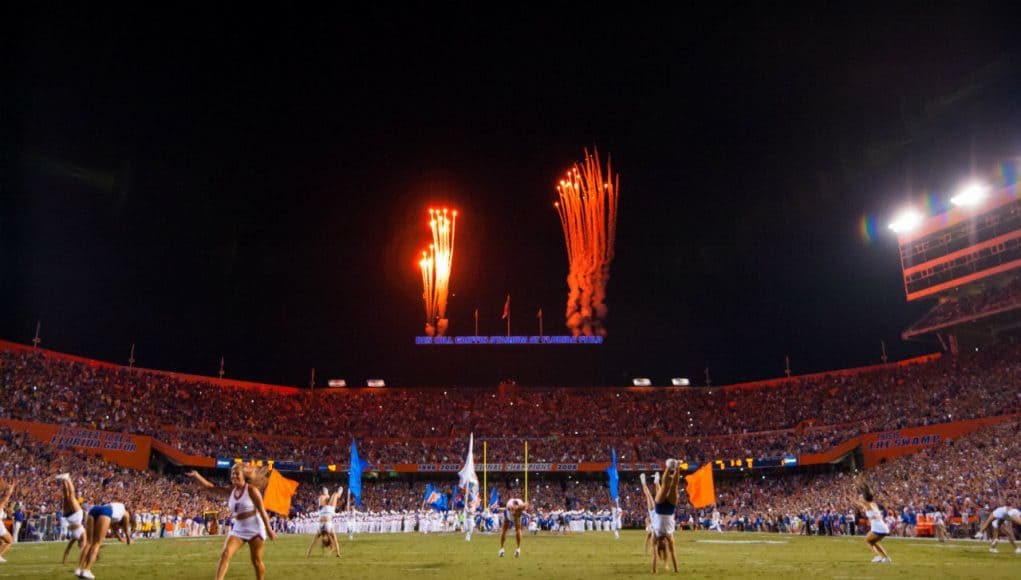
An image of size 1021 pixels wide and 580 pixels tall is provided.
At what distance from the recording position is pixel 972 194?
54812 millimetres

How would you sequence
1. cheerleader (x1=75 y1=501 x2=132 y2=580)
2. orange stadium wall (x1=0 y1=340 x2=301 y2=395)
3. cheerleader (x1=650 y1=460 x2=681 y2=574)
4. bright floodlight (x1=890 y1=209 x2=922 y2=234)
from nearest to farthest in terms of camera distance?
cheerleader (x1=75 y1=501 x2=132 y2=580)
cheerleader (x1=650 y1=460 x2=681 y2=574)
orange stadium wall (x1=0 y1=340 x2=301 y2=395)
bright floodlight (x1=890 y1=209 x2=922 y2=234)

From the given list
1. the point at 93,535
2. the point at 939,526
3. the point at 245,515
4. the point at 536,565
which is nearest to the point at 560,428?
the point at 939,526

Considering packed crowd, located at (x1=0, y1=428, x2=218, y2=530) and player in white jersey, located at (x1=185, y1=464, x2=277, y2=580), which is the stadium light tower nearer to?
packed crowd, located at (x1=0, y1=428, x2=218, y2=530)

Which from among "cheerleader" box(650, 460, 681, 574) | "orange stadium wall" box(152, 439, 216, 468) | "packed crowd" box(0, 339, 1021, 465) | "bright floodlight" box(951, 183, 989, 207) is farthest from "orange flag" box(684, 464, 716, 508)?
"orange stadium wall" box(152, 439, 216, 468)

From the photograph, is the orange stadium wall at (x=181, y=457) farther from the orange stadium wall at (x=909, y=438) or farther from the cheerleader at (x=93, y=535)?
the orange stadium wall at (x=909, y=438)

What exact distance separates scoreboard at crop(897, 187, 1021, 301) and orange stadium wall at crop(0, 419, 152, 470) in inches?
2475

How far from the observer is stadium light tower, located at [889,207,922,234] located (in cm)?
6038

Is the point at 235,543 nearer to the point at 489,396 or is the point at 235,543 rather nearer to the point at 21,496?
the point at 21,496

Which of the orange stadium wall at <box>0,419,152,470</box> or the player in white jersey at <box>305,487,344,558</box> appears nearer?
the player in white jersey at <box>305,487,344,558</box>

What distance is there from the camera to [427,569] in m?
16.6

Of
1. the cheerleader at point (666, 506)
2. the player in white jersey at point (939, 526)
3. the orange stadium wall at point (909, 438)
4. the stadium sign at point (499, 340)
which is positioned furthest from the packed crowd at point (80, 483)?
the orange stadium wall at point (909, 438)

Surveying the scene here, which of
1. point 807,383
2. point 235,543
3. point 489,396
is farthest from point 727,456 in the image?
point 235,543

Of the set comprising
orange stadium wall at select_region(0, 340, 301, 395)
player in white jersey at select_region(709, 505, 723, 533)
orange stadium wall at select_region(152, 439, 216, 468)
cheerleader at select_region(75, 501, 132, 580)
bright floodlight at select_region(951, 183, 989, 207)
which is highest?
bright floodlight at select_region(951, 183, 989, 207)

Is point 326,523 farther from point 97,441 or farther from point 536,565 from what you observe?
point 97,441
